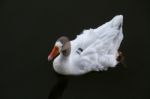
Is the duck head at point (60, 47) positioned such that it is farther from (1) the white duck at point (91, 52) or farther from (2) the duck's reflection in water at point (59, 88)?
(2) the duck's reflection in water at point (59, 88)

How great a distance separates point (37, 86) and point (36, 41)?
0.39 metres

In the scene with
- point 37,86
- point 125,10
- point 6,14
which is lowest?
point 37,86

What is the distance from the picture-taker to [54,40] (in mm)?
3582

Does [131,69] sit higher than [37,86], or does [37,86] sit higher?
[131,69]

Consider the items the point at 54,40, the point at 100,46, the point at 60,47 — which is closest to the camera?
the point at 60,47

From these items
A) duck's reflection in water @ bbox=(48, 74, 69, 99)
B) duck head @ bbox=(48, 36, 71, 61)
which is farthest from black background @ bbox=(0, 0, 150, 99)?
duck head @ bbox=(48, 36, 71, 61)

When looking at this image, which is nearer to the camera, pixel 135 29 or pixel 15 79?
pixel 15 79

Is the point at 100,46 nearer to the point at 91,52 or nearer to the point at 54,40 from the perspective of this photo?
the point at 91,52

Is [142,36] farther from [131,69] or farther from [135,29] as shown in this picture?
[131,69]

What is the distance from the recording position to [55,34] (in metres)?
3.63

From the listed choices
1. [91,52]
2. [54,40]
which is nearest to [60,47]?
[91,52]

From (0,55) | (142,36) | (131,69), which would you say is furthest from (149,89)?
(0,55)

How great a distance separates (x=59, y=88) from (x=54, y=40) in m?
0.41

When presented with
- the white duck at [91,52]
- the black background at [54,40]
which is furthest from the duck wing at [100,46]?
the black background at [54,40]
